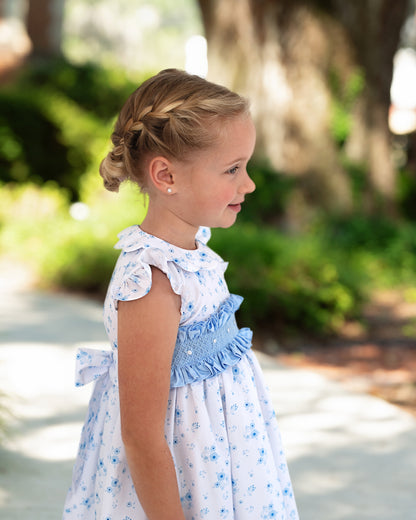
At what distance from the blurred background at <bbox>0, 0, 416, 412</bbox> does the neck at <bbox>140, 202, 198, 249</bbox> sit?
10.7 ft

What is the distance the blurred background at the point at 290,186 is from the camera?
19.6 ft

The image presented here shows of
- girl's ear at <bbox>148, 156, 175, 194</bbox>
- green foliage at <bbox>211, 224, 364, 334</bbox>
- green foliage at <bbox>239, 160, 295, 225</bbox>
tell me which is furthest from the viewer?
green foliage at <bbox>239, 160, 295, 225</bbox>

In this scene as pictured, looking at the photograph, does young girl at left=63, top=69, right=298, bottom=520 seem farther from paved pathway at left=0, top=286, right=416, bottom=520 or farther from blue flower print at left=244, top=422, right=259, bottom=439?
paved pathway at left=0, top=286, right=416, bottom=520

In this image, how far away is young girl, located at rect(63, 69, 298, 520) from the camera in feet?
4.68

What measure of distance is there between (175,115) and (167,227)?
0.84ft

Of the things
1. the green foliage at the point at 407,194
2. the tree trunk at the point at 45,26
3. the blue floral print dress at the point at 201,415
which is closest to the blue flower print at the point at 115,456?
the blue floral print dress at the point at 201,415

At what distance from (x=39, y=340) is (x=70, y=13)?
171 ft

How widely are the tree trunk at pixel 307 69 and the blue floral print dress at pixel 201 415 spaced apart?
7386 mm

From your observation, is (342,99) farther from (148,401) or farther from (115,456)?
(148,401)

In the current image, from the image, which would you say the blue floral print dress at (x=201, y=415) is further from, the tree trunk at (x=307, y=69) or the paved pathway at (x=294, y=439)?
the tree trunk at (x=307, y=69)

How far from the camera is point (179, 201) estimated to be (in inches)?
61.2

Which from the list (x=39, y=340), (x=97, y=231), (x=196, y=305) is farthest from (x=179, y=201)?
(x=97, y=231)

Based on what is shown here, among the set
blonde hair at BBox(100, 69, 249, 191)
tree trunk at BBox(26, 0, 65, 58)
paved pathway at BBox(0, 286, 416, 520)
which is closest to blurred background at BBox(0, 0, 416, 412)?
paved pathway at BBox(0, 286, 416, 520)

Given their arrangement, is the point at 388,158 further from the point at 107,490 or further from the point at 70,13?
the point at 70,13
